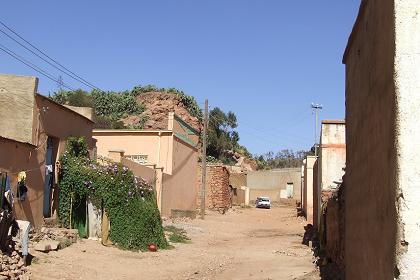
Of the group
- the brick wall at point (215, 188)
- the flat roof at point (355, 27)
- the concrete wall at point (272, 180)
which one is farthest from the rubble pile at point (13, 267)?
the concrete wall at point (272, 180)

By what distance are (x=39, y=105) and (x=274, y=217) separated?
28.1 meters

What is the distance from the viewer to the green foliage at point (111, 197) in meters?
18.6

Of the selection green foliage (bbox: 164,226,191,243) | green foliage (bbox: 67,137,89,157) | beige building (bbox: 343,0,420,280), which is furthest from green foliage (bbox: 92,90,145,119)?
beige building (bbox: 343,0,420,280)

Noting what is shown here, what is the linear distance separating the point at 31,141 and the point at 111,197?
3.44 m


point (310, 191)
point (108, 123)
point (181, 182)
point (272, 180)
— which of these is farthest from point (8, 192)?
point (272, 180)

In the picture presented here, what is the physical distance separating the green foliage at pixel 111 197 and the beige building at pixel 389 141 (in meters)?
12.8

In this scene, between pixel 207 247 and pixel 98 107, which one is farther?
pixel 98 107

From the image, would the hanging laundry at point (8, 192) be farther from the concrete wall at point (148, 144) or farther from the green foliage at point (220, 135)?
the green foliage at point (220, 135)

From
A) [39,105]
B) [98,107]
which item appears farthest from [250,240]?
[98,107]

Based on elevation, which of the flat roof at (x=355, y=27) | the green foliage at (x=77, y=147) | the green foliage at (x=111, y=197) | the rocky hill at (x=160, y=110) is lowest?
the green foliage at (x=111, y=197)

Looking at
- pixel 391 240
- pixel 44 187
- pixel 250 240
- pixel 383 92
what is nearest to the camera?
pixel 391 240

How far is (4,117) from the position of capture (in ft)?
54.3

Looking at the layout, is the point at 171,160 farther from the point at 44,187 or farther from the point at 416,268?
the point at 416,268

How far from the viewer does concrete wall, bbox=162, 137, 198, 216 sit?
106 ft
